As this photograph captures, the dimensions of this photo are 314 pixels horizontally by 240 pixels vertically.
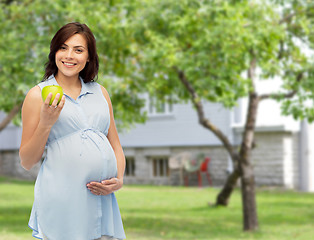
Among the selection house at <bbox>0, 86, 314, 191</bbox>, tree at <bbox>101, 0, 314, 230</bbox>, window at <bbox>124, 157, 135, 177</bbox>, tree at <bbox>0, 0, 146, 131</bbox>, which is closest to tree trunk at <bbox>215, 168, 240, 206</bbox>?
tree at <bbox>101, 0, 314, 230</bbox>

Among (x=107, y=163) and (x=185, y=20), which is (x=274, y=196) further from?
(x=107, y=163)

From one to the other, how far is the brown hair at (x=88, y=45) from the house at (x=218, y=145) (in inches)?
639

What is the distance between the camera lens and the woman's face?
294 centimetres

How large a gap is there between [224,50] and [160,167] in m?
14.6

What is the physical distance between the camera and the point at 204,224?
38.7ft

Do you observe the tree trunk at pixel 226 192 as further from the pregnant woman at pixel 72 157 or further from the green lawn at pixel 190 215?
the pregnant woman at pixel 72 157

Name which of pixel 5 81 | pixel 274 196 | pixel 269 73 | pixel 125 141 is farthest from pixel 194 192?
pixel 5 81

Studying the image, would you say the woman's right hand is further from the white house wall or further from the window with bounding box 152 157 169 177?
the window with bounding box 152 157 169 177

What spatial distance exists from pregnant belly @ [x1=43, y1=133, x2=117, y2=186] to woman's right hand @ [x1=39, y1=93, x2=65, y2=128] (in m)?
0.18

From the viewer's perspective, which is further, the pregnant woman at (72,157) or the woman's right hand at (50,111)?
the pregnant woman at (72,157)

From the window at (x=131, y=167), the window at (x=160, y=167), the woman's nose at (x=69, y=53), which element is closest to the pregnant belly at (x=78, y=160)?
the woman's nose at (x=69, y=53)

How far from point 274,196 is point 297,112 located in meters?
7.11

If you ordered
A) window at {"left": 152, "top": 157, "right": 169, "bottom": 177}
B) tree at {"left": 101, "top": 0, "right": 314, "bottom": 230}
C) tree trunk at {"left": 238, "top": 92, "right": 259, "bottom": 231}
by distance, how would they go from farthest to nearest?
window at {"left": 152, "top": 157, "right": 169, "bottom": 177}, tree trunk at {"left": 238, "top": 92, "right": 259, "bottom": 231}, tree at {"left": 101, "top": 0, "right": 314, "bottom": 230}

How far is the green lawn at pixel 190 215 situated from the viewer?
10.4 metres
